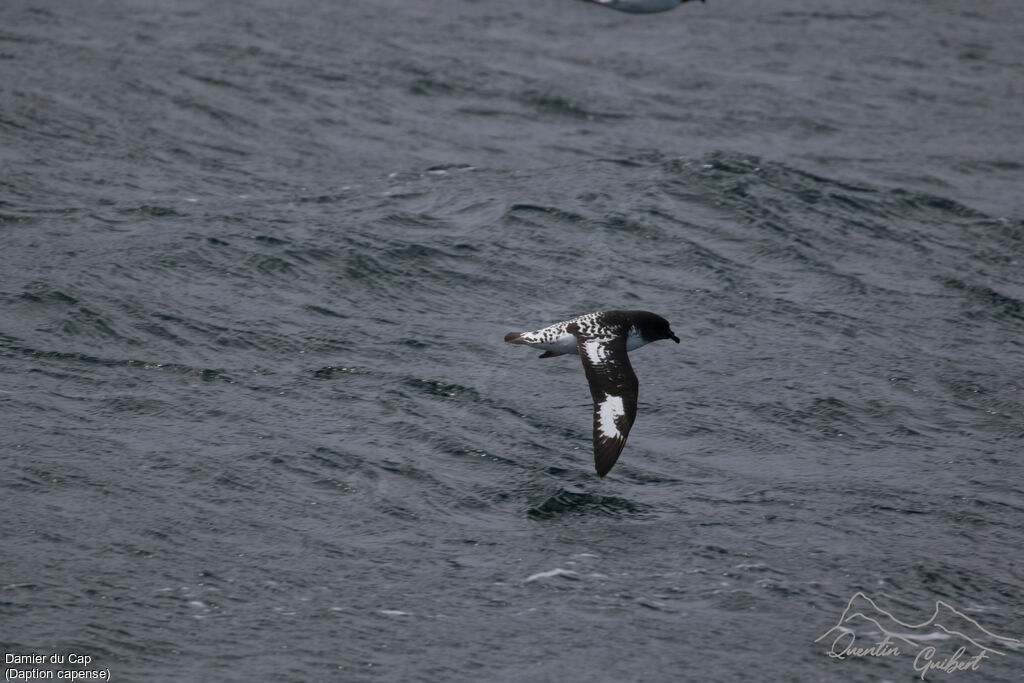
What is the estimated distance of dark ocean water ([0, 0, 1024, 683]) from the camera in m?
9.38

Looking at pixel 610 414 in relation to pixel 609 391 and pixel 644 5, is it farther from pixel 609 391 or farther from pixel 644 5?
pixel 644 5

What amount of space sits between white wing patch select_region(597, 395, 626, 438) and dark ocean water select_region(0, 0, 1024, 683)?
55 centimetres

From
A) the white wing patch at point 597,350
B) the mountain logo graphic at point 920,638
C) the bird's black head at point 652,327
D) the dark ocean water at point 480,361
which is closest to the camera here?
the mountain logo graphic at point 920,638

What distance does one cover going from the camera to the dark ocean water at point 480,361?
369 inches

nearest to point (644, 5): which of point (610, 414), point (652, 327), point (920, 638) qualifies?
point (652, 327)

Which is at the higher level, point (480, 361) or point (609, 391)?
point (609, 391)

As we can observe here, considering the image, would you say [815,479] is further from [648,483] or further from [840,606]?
[840,606]

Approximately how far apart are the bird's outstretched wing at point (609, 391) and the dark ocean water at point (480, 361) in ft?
1.64

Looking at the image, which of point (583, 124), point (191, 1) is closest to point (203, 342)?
point (583, 124)

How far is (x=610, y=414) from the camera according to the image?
1135 cm

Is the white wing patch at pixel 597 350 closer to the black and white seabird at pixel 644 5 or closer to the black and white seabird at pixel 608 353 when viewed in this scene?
the black and white seabird at pixel 608 353

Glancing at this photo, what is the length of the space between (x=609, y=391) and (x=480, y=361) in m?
2.62

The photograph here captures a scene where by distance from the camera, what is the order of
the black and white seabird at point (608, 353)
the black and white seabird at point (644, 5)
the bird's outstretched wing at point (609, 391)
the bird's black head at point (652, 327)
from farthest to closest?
1. the black and white seabird at point (644, 5)
2. the bird's black head at point (652, 327)
3. the black and white seabird at point (608, 353)
4. the bird's outstretched wing at point (609, 391)

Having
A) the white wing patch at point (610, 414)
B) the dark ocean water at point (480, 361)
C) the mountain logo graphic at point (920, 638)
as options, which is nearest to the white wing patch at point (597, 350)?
the white wing patch at point (610, 414)
